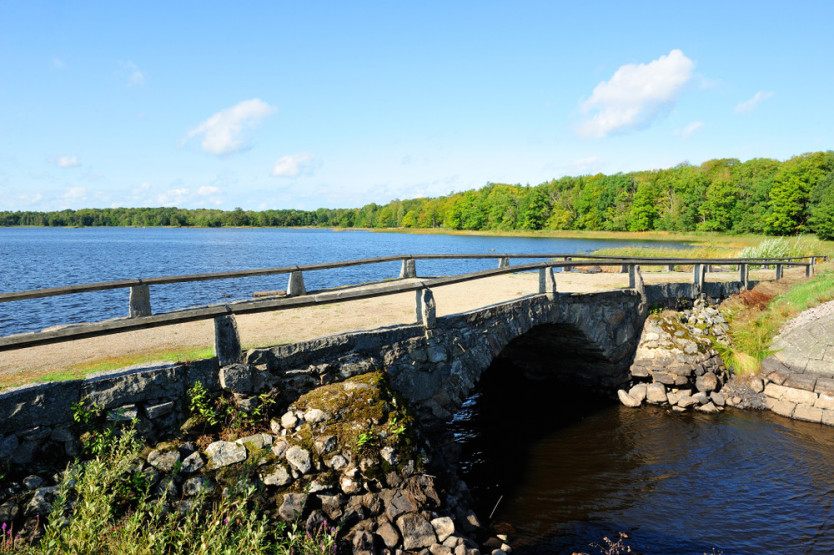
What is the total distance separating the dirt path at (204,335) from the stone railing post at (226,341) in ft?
2.79

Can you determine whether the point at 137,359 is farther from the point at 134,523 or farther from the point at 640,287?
the point at 640,287

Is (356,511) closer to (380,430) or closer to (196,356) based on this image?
(380,430)

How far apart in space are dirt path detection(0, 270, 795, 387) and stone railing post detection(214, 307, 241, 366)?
0.85m

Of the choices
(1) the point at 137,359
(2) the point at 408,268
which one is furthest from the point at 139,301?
(2) the point at 408,268

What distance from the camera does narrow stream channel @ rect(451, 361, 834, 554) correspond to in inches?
317

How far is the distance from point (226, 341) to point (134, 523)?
8.13 feet

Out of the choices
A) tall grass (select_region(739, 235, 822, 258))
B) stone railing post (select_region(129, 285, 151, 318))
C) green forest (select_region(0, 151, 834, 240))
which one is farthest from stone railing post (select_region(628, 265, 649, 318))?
green forest (select_region(0, 151, 834, 240))

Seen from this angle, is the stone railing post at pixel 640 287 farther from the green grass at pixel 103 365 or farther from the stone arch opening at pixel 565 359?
the green grass at pixel 103 365

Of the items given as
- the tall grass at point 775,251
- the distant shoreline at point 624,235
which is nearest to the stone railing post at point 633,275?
the tall grass at point 775,251

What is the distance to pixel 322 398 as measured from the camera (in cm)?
722

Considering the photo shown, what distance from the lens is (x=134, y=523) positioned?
4.54 meters

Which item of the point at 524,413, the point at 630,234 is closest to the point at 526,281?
the point at 524,413

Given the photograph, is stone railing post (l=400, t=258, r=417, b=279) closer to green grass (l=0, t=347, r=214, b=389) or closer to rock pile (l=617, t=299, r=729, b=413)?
green grass (l=0, t=347, r=214, b=389)

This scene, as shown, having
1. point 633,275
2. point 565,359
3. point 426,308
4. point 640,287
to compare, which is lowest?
point 565,359
